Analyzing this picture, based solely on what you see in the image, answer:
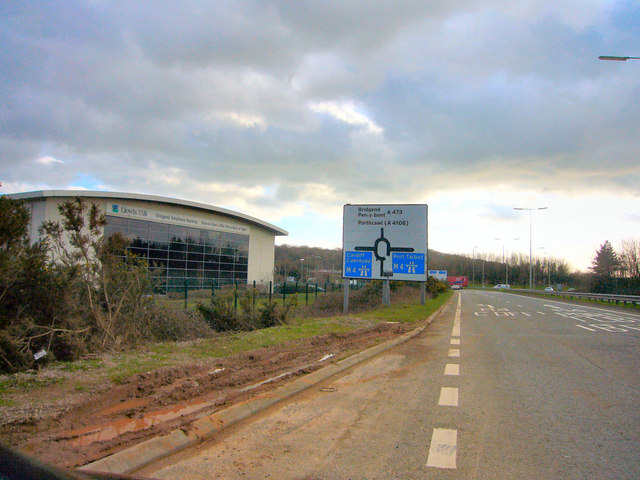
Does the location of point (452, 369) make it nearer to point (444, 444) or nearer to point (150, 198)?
point (444, 444)

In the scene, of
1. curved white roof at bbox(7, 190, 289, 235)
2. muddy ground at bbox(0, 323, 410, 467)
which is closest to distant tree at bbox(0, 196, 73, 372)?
muddy ground at bbox(0, 323, 410, 467)

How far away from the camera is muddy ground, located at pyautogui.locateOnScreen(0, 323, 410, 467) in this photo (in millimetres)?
4051

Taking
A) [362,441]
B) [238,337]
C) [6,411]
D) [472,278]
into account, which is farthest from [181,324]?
[472,278]

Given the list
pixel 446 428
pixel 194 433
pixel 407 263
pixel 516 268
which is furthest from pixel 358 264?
pixel 516 268

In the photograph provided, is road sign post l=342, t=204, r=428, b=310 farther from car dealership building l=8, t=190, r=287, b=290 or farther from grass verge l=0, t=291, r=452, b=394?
grass verge l=0, t=291, r=452, b=394

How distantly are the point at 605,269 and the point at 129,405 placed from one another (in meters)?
74.6

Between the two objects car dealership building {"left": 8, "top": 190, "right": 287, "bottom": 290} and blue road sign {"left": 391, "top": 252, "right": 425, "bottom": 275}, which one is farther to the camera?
car dealership building {"left": 8, "top": 190, "right": 287, "bottom": 290}

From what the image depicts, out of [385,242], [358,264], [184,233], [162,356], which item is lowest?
[162,356]

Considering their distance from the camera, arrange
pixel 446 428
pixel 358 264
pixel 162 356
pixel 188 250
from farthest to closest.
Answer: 1. pixel 188 250
2. pixel 358 264
3. pixel 162 356
4. pixel 446 428

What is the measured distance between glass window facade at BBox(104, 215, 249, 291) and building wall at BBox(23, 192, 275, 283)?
16.2 inches

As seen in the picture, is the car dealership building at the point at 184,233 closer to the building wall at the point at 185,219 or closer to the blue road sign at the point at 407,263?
the building wall at the point at 185,219

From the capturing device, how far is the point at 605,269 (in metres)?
65.3

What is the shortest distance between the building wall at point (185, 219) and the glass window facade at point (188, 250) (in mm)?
411

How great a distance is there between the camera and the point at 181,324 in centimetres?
1071
